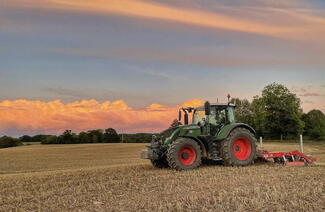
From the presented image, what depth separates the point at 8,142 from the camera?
5212 centimetres

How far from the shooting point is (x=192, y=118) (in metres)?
15.7

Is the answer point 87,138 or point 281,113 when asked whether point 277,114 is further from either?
point 87,138

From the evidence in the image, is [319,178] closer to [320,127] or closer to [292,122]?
[292,122]

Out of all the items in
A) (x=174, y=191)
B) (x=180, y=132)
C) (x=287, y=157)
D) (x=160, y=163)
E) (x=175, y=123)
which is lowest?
(x=174, y=191)

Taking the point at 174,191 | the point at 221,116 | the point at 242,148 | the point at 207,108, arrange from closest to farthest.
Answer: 1. the point at 174,191
2. the point at 207,108
3. the point at 242,148
4. the point at 221,116

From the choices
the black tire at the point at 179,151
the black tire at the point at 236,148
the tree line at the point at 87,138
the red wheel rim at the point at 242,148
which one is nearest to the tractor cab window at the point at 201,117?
the black tire at the point at 236,148

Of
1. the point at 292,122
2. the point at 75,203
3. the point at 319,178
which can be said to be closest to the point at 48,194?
the point at 75,203

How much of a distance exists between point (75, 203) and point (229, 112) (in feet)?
26.5

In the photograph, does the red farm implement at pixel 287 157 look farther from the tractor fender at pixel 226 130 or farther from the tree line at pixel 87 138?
the tree line at pixel 87 138

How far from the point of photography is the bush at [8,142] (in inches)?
2030

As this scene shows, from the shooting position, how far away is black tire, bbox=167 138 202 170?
13531 millimetres

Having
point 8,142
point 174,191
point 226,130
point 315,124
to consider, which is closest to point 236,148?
point 226,130

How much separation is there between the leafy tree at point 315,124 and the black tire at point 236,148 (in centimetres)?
5687

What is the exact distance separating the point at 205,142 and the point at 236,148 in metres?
1.24
